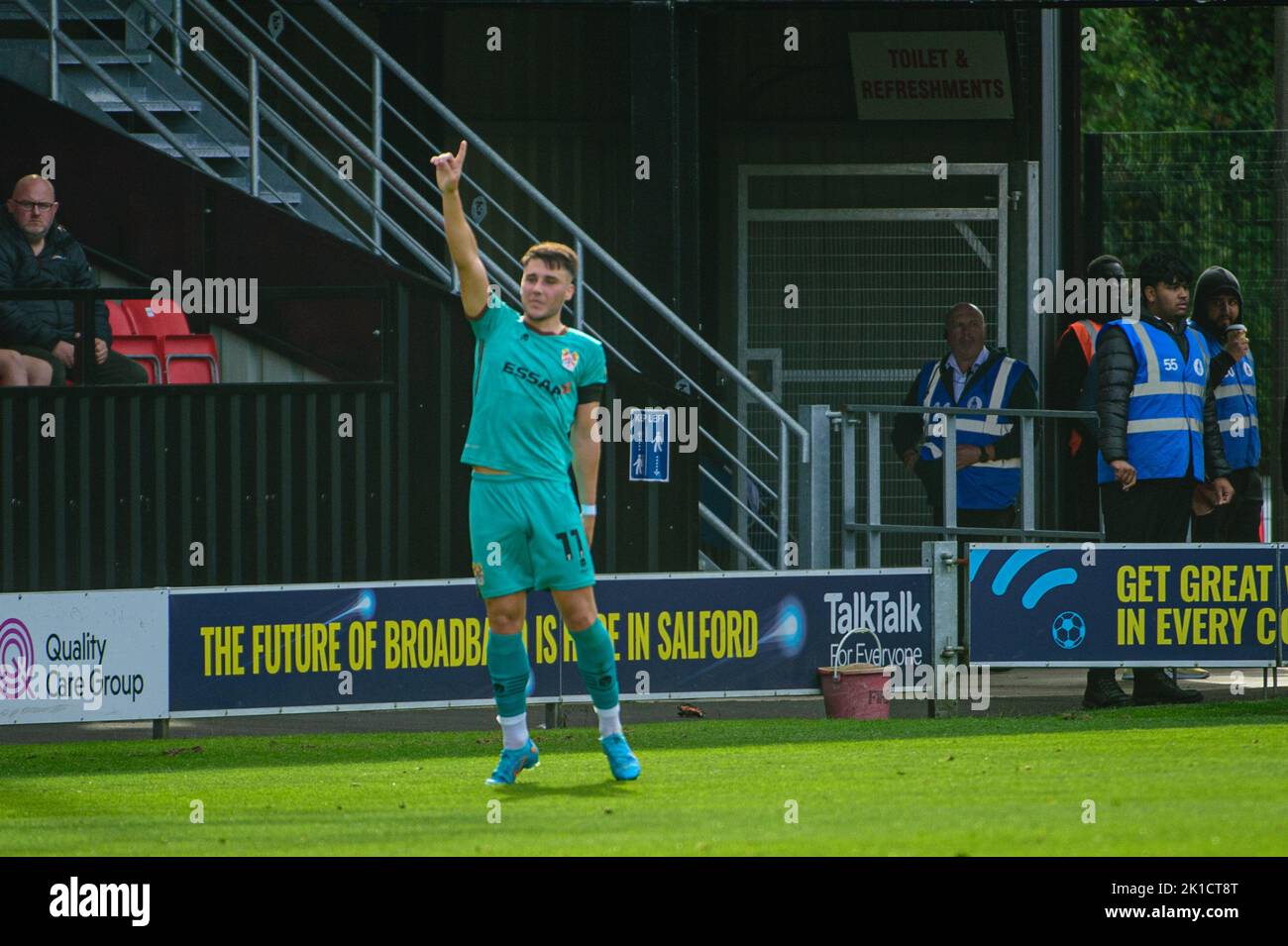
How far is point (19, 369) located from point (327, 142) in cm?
455

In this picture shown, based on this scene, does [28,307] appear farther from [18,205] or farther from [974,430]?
[974,430]

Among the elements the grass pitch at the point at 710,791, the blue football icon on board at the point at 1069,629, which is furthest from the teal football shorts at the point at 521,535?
the blue football icon on board at the point at 1069,629

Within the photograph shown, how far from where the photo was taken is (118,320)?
14516 mm

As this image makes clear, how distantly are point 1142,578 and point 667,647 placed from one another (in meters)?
2.80

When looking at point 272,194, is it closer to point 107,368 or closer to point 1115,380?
point 107,368

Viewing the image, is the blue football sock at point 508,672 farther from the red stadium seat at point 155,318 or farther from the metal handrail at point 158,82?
the metal handrail at point 158,82

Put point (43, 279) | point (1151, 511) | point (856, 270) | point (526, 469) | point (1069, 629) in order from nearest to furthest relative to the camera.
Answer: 1. point (526, 469)
2. point (1069, 629)
3. point (1151, 511)
4. point (43, 279)
5. point (856, 270)

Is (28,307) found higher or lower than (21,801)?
higher

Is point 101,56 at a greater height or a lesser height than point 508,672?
greater

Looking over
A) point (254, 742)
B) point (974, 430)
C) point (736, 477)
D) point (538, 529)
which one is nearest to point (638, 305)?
point (736, 477)

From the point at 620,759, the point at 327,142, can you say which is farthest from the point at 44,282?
the point at 620,759

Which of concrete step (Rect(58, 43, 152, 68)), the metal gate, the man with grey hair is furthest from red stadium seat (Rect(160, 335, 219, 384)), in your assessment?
the metal gate

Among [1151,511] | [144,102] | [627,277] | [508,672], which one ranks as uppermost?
[144,102]
